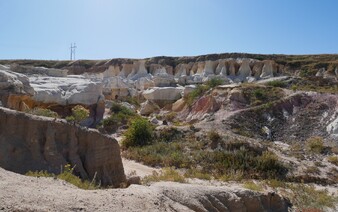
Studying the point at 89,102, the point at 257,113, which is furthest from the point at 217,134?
the point at 89,102

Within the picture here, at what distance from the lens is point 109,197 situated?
5727 mm

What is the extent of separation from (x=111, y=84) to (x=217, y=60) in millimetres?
18322

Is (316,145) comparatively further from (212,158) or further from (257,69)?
(257,69)

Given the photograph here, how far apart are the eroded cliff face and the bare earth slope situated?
5.54ft

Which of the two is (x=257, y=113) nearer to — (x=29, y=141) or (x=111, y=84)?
(x=29, y=141)

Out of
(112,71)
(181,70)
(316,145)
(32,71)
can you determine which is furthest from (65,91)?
(112,71)

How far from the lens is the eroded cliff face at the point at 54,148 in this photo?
7700 millimetres

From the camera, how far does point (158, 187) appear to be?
6945mm

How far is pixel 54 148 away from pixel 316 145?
49.1ft

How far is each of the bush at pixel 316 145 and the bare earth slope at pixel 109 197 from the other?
1210cm

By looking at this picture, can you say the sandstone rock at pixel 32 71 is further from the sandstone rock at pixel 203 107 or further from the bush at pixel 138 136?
the bush at pixel 138 136

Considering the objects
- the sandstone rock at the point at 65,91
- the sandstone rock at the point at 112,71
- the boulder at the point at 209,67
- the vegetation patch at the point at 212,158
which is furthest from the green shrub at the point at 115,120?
the sandstone rock at the point at 112,71

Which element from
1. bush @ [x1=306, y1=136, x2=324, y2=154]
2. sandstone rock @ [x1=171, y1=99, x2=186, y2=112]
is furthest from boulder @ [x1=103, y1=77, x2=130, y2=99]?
bush @ [x1=306, y1=136, x2=324, y2=154]

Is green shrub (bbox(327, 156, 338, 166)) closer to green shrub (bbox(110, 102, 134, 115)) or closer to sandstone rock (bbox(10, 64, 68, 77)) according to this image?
green shrub (bbox(110, 102, 134, 115))
